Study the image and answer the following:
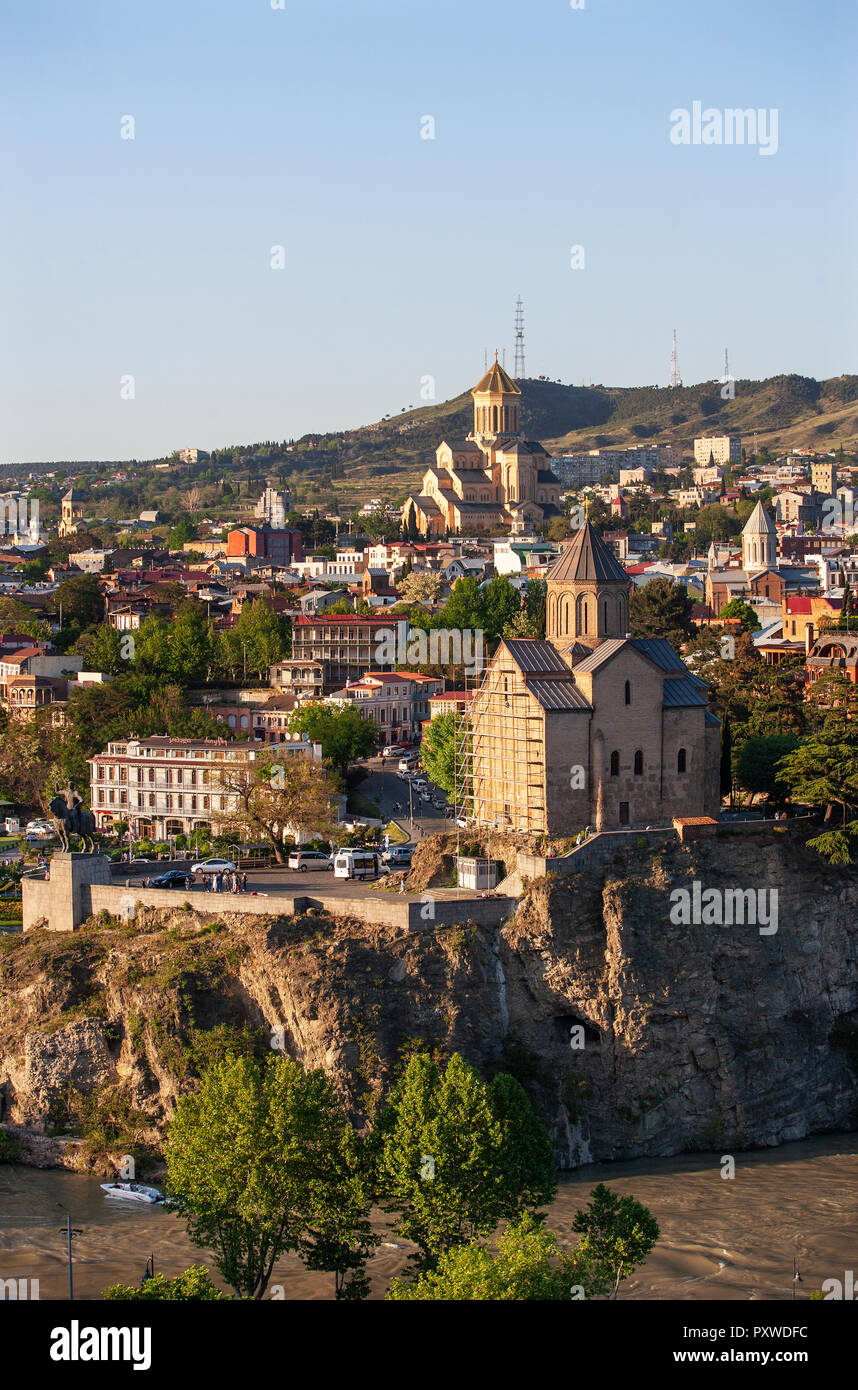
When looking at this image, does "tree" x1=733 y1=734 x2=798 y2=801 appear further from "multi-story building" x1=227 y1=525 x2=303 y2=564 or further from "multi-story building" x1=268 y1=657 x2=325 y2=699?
"multi-story building" x1=227 y1=525 x2=303 y2=564

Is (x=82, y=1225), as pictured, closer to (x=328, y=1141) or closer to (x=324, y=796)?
(x=328, y=1141)

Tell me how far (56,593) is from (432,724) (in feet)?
128

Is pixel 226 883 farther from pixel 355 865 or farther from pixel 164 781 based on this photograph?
pixel 164 781

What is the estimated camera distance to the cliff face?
3778 centimetres

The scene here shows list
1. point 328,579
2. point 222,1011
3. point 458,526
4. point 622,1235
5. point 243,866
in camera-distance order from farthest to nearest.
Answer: point 458,526
point 328,579
point 243,866
point 222,1011
point 622,1235

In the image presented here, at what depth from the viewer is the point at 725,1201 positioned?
35.5 m

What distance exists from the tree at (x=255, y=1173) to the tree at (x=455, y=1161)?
88 centimetres

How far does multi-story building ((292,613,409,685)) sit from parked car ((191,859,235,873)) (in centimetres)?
3400

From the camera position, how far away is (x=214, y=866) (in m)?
45.1

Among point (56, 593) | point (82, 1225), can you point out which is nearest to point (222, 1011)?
point (82, 1225)

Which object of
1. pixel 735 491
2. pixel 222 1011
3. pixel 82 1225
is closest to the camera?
pixel 82 1225

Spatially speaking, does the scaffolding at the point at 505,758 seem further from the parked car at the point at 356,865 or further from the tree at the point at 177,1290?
the tree at the point at 177,1290

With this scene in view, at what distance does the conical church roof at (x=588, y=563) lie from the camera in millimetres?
45125

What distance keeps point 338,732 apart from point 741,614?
28552 mm
